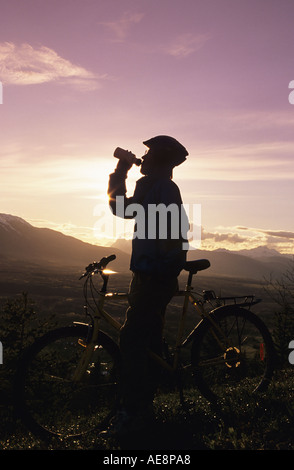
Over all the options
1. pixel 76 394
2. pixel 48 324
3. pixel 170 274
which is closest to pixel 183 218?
pixel 170 274

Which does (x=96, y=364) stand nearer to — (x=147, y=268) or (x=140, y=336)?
(x=140, y=336)

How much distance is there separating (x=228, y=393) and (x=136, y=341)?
2419 mm

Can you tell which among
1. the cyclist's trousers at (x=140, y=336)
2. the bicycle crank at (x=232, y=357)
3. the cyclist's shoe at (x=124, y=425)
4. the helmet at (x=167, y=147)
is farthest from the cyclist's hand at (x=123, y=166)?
the bicycle crank at (x=232, y=357)

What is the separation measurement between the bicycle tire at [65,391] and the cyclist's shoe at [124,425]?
0.38 m

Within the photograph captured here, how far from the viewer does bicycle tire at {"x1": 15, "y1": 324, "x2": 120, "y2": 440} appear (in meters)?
5.10

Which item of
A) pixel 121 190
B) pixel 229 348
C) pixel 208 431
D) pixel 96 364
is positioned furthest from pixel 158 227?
pixel 208 431

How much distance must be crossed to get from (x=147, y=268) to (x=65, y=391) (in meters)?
2.12

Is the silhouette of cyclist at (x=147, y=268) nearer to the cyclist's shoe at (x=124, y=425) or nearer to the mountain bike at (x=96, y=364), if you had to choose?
the cyclist's shoe at (x=124, y=425)

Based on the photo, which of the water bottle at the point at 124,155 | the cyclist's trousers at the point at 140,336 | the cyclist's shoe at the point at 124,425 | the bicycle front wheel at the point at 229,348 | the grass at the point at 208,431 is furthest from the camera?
the bicycle front wheel at the point at 229,348

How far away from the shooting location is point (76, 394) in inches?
215

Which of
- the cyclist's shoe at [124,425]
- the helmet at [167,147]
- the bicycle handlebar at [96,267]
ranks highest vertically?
the helmet at [167,147]

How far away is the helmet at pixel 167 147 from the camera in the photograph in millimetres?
5438

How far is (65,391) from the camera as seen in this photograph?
5.45 m
